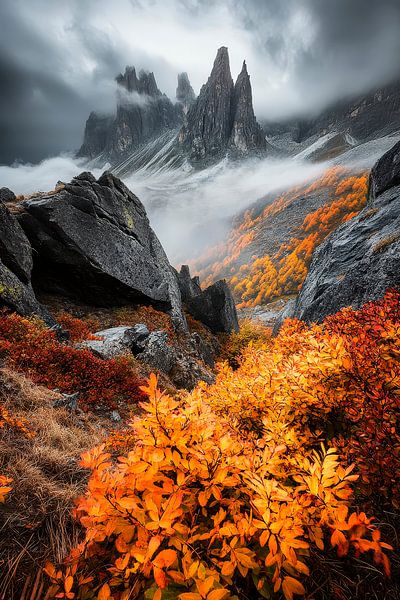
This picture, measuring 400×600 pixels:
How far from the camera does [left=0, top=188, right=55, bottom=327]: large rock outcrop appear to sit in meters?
11.5

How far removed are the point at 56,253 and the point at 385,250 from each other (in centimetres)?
1847

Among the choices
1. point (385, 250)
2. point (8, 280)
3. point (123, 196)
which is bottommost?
point (385, 250)

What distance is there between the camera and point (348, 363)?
4051 millimetres

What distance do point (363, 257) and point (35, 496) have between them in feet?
59.8

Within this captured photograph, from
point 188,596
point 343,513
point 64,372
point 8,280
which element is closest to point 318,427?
point 343,513

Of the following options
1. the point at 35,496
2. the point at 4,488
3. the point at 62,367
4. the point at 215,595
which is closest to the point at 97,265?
the point at 62,367

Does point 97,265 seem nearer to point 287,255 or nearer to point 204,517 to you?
point 204,517

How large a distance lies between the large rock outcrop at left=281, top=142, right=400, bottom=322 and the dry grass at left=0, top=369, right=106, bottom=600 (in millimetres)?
14070

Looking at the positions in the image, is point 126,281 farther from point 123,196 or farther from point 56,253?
point 123,196

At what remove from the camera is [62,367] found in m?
9.39

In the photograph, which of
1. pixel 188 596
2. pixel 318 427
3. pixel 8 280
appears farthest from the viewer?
pixel 8 280

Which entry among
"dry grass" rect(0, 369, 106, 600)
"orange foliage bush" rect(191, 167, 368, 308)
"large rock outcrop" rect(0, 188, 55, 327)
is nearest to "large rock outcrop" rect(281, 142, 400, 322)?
"dry grass" rect(0, 369, 106, 600)

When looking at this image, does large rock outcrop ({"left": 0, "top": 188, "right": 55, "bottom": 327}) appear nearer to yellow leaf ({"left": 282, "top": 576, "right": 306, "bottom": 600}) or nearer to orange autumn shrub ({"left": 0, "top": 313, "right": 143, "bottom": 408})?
orange autumn shrub ({"left": 0, "top": 313, "right": 143, "bottom": 408})

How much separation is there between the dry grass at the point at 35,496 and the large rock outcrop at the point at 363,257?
554 inches
